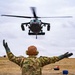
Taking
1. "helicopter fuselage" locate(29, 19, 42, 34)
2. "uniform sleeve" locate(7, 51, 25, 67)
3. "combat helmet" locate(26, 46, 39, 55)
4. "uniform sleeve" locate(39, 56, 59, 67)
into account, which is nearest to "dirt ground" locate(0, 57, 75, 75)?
"helicopter fuselage" locate(29, 19, 42, 34)

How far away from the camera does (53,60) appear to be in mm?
7922

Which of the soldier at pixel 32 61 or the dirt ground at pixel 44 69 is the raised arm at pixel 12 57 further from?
the dirt ground at pixel 44 69

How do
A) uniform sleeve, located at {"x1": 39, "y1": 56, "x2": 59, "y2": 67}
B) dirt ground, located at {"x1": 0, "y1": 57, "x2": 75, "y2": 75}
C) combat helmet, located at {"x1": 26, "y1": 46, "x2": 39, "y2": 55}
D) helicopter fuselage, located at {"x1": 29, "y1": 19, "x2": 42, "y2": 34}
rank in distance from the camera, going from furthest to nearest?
helicopter fuselage, located at {"x1": 29, "y1": 19, "x2": 42, "y2": 34} → dirt ground, located at {"x1": 0, "y1": 57, "x2": 75, "y2": 75} → uniform sleeve, located at {"x1": 39, "y1": 56, "x2": 59, "y2": 67} → combat helmet, located at {"x1": 26, "y1": 46, "x2": 39, "y2": 55}

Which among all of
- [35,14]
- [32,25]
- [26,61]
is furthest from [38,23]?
[26,61]

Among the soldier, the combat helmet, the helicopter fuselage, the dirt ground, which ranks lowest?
the dirt ground

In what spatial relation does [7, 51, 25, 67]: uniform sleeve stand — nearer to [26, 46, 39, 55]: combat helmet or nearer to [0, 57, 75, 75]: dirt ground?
[26, 46, 39, 55]: combat helmet

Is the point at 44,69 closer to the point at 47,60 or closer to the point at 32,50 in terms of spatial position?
the point at 47,60

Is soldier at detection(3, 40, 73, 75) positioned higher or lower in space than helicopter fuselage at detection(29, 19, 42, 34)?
higher

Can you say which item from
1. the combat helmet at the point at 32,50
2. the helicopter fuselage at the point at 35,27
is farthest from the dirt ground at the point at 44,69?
the combat helmet at the point at 32,50

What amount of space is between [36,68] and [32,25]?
35.7 metres

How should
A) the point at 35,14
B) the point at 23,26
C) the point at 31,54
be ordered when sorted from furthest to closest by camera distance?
A: the point at 35,14, the point at 23,26, the point at 31,54

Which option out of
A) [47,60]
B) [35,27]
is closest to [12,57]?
[47,60]

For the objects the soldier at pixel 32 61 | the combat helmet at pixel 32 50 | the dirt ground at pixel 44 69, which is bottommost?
the dirt ground at pixel 44 69

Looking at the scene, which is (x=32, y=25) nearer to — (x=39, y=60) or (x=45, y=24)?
(x=45, y=24)
